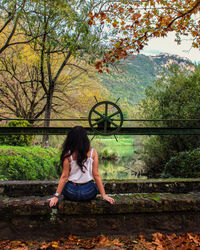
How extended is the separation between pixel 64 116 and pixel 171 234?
13.0m

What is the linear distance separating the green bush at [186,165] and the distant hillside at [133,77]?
5.25 m

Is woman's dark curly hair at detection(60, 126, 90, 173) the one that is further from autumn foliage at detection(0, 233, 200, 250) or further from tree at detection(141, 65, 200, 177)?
tree at detection(141, 65, 200, 177)

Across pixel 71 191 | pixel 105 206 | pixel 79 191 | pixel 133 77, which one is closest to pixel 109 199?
pixel 105 206

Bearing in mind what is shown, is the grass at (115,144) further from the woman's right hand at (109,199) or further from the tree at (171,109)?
the woman's right hand at (109,199)

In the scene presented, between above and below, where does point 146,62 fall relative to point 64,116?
above

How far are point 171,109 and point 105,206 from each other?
11.8 m

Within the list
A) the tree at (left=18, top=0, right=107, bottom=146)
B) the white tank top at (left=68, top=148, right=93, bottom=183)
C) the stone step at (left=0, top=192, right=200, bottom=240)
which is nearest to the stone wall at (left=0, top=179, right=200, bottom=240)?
the stone step at (left=0, top=192, right=200, bottom=240)

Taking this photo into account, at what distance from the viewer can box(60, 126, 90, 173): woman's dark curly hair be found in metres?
3.23

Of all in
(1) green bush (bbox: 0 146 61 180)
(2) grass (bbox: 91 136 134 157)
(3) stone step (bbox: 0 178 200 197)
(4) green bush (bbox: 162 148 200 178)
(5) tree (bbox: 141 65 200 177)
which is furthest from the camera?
(2) grass (bbox: 91 136 134 157)

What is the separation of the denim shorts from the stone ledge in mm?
65

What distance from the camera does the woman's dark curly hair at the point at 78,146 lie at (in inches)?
127

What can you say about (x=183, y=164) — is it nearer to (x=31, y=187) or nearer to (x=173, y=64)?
(x=31, y=187)

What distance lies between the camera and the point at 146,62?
42.2m

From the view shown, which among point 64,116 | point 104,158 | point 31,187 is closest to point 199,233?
point 31,187
